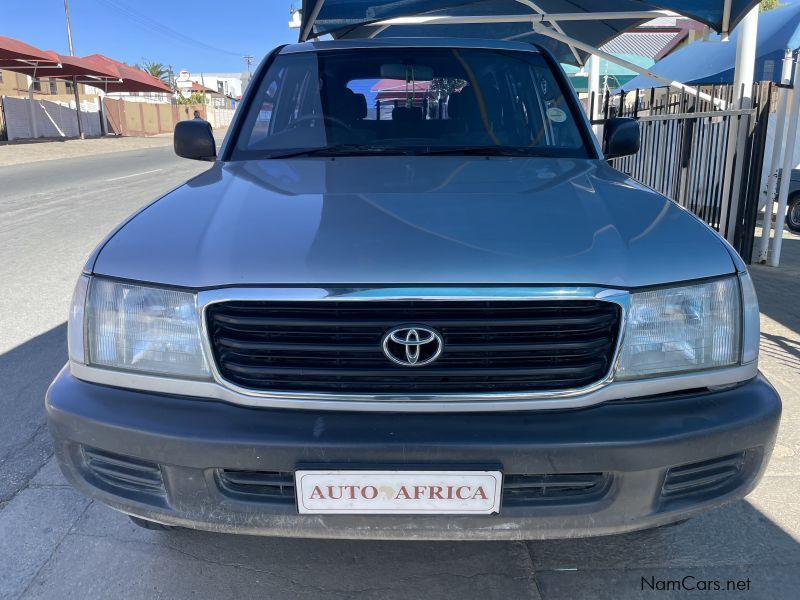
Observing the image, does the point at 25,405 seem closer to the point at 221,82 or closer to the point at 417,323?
the point at 417,323

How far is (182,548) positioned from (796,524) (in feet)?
7.28

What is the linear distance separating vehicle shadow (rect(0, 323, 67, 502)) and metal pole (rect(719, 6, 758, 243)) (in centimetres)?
595

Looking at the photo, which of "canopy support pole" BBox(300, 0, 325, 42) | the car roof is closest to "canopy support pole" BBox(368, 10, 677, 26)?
"canopy support pole" BBox(300, 0, 325, 42)

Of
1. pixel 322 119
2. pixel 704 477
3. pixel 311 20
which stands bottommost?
pixel 704 477

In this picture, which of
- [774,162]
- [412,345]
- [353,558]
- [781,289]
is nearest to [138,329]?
[412,345]

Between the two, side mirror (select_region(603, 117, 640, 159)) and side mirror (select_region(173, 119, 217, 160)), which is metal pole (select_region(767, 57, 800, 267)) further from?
side mirror (select_region(173, 119, 217, 160))

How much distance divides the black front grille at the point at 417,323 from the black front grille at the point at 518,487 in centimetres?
23

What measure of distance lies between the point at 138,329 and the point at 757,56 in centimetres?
1335

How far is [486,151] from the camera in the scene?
2791 millimetres

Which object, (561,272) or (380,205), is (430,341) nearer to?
(561,272)

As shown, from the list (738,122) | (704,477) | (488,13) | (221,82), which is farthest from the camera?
(221,82)

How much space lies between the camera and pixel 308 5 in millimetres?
6234

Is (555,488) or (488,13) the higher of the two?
(488,13)

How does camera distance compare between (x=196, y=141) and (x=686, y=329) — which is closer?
(x=686, y=329)
